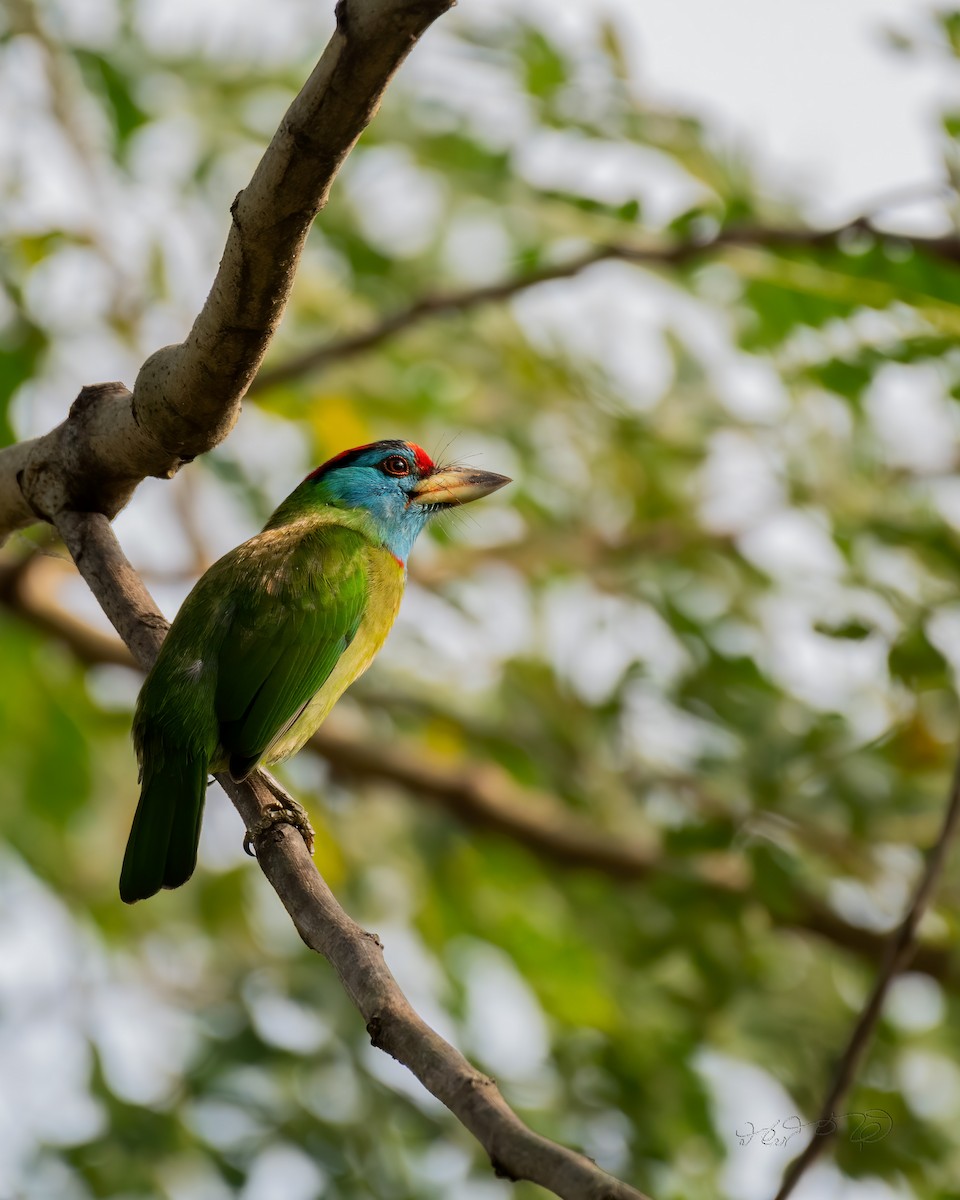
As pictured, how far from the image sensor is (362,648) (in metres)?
3.67

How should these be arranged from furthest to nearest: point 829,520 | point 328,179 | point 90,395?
point 829,520
point 90,395
point 328,179

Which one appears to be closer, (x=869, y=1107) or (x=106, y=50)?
(x=869, y=1107)

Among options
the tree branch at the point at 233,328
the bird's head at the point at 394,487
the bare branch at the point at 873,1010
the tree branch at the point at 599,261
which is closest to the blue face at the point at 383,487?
the bird's head at the point at 394,487

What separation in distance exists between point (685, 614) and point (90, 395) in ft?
8.96

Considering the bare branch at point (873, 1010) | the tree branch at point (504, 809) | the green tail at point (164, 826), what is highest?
the green tail at point (164, 826)

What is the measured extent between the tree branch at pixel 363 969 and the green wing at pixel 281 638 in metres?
0.14

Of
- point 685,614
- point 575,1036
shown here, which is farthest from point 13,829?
point 685,614

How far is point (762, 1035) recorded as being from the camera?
14.9 ft

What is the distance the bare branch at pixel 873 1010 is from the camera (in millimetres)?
2434

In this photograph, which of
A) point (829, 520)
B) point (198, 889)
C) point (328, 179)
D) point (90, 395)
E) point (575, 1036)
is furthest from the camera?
point (198, 889)

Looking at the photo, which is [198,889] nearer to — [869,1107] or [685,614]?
[685,614]

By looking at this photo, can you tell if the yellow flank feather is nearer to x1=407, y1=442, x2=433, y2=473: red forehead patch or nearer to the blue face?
the blue face

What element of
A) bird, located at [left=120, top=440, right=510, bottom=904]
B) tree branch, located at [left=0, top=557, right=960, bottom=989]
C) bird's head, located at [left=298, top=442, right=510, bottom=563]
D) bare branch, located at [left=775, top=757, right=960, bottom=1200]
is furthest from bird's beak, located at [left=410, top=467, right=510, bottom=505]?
bare branch, located at [left=775, top=757, right=960, bottom=1200]

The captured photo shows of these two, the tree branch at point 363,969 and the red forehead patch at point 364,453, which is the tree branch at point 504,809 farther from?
the tree branch at point 363,969
